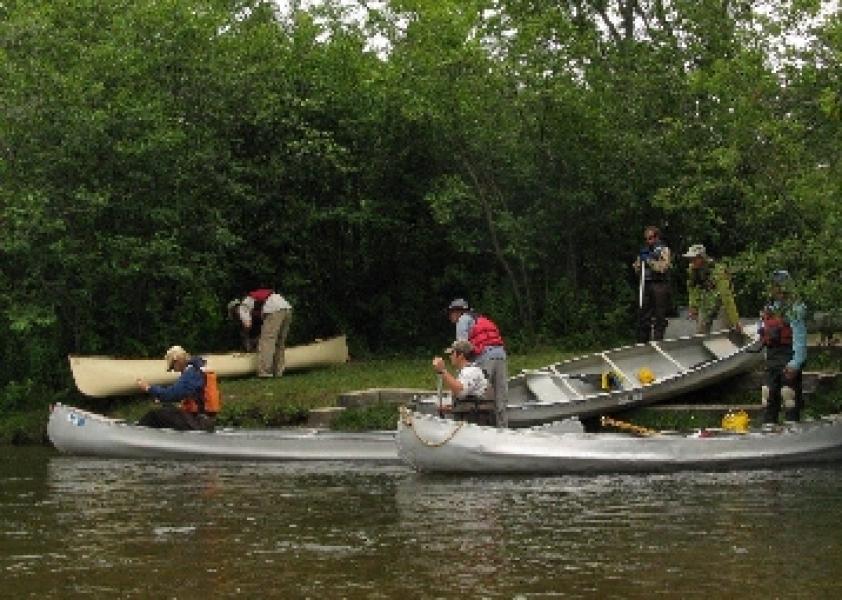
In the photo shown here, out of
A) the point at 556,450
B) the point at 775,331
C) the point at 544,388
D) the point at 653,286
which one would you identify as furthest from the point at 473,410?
the point at 653,286

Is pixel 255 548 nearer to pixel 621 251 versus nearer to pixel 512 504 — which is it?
pixel 512 504

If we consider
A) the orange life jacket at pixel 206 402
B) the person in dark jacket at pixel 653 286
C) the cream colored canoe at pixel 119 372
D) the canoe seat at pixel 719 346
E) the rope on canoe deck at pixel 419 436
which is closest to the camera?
the rope on canoe deck at pixel 419 436

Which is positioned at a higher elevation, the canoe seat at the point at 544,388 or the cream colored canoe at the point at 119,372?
the cream colored canoe at the point at 119,372

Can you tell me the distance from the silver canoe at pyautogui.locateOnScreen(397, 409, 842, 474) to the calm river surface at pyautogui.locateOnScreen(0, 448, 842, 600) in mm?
262

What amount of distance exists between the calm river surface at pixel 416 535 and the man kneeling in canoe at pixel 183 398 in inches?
71.9

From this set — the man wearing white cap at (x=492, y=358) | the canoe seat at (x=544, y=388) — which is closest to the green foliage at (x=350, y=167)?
the canoe seat at (x=544, y=388)

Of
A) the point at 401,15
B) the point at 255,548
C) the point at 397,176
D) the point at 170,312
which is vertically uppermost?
the point at 401,15

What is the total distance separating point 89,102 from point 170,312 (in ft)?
15.2

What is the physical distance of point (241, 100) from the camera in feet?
106

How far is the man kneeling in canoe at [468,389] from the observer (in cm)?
2067

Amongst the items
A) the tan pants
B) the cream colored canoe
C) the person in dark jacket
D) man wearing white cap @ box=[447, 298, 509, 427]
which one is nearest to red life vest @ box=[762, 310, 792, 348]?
man wearing white cap @ box=[447, 298, 509, 427]

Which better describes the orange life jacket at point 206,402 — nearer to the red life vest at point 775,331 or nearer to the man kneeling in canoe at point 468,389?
the man kneeling in canoe at point 468,389

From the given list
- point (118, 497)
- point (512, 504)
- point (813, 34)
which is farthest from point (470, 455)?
point (813, 34)

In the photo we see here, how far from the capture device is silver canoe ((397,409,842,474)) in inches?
810
